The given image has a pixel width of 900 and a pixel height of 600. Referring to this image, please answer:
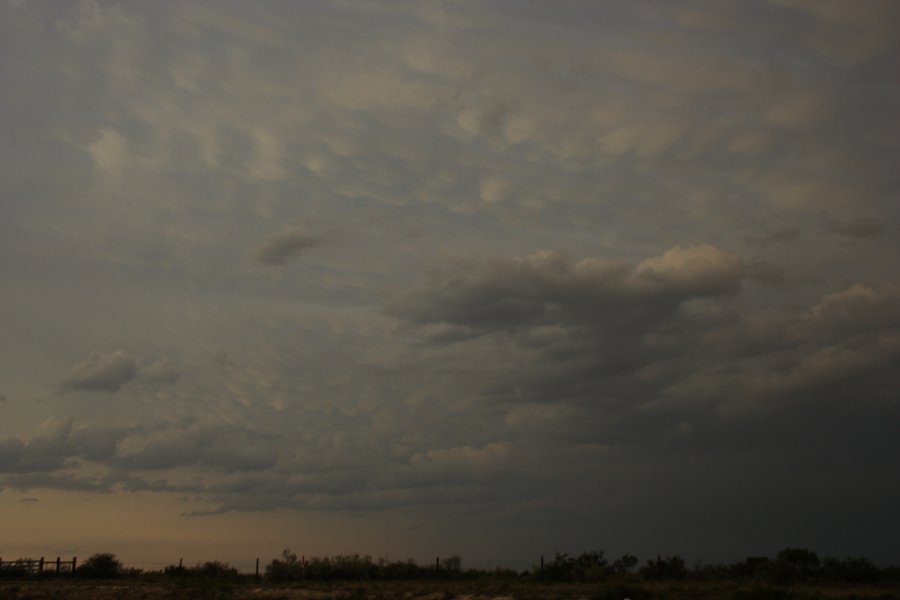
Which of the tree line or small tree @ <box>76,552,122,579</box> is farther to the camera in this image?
small tree @ <box>76,552,122,579</box>

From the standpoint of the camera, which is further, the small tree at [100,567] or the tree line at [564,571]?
the small tree at [100,567]

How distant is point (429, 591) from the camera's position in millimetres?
38156

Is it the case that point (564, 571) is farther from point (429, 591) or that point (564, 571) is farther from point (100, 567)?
point (100, 567)

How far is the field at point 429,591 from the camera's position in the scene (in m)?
30.3

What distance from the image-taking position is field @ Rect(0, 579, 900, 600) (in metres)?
30.3

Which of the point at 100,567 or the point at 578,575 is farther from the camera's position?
the point at 100,567

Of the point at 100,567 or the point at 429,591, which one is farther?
A: the point at 100,567

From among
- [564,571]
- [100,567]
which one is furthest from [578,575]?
[100,567]

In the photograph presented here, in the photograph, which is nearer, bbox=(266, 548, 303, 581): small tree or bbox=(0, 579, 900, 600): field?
bbox=(0, 579, 900, 600): field

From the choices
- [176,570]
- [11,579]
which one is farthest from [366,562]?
[11,579]

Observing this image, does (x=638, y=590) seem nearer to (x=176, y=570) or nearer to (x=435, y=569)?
(x=435, y=569)

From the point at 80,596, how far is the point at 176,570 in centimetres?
1515

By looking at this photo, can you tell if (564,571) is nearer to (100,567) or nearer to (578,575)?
(578,575)

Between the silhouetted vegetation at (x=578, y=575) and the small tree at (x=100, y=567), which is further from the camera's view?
the small tree at (x=100, y=567)
